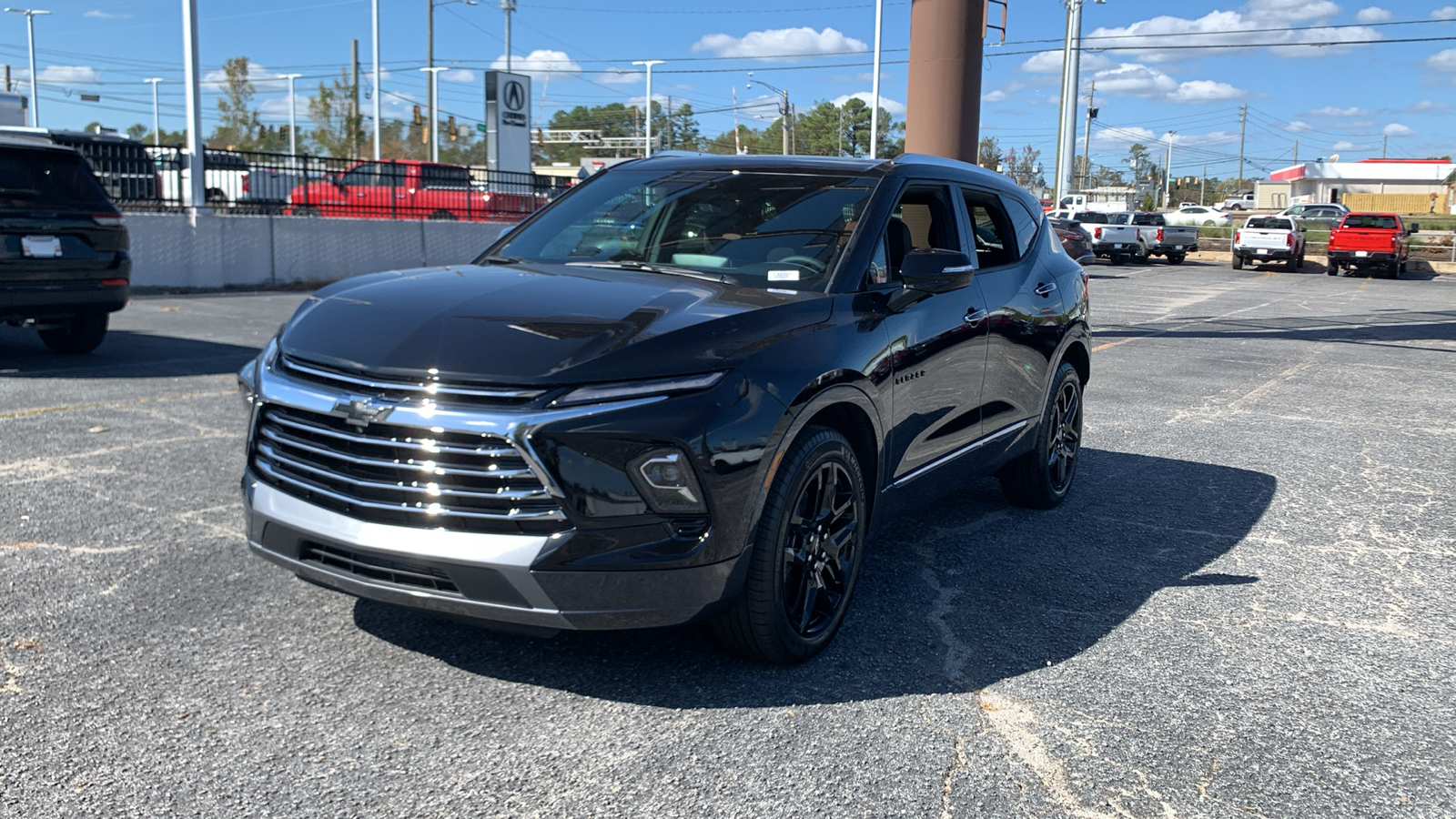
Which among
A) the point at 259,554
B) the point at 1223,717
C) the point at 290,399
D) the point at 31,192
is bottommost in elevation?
the point at 1223,717

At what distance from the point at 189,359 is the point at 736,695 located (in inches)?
328

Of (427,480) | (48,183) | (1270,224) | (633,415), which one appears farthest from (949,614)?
(1270,224)

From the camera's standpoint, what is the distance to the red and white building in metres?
106

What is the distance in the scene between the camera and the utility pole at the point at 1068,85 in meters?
46.3

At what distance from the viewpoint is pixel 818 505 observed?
156 inches

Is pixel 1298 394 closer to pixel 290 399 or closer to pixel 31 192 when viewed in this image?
pixel 290 399

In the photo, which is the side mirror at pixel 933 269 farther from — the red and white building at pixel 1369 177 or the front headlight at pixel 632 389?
the red and white building at pixel 1369 177

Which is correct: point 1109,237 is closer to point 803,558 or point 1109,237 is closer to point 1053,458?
point 1053,458

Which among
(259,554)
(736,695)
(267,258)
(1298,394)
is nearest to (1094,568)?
(736,695)

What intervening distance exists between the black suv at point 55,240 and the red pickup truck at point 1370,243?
112ft

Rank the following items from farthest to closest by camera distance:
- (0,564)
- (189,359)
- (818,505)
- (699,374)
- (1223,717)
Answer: (189,359), (0,564), (818,505), (1223,717), (699,374)

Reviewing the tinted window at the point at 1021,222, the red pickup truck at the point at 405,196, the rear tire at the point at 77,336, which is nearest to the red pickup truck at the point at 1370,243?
the red pickup truck at the point at 405,196

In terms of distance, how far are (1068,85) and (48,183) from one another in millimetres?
42652

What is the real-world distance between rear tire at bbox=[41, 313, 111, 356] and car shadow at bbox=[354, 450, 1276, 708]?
7433mm
